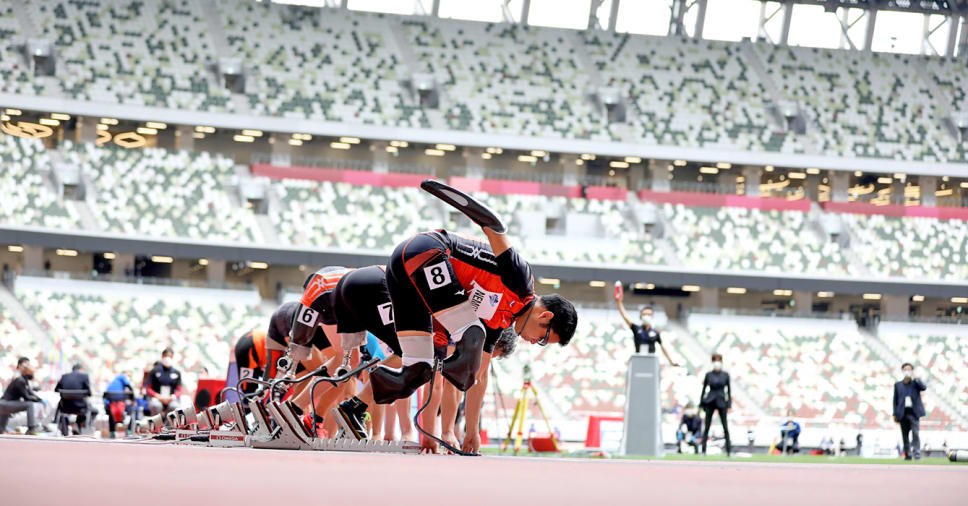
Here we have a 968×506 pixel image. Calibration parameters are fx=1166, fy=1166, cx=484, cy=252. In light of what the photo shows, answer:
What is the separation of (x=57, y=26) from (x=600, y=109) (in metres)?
17.7

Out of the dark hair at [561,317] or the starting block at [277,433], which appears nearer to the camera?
the dark hair at [561,317]

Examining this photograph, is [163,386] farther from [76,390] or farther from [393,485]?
[393,485]

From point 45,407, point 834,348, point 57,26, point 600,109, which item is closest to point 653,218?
point 600,109

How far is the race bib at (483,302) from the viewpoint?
695cm

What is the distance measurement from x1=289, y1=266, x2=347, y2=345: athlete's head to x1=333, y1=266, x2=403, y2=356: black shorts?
0.99 feet

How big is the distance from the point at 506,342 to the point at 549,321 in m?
0.83

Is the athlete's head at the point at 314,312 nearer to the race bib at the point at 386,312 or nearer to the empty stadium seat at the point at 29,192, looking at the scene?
the race bib at the point at 386,312

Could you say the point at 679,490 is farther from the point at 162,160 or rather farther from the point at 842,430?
the point at 162,160

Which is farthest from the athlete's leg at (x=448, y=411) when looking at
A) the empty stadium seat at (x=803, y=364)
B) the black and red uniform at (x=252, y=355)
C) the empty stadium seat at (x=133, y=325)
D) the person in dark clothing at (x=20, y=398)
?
the empty stadium seat at (x=803, y=364)

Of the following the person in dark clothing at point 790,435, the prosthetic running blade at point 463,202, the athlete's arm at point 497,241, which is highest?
the prosthetic running blade at point 463,202

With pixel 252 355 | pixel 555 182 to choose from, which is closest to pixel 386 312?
pixel 252 355

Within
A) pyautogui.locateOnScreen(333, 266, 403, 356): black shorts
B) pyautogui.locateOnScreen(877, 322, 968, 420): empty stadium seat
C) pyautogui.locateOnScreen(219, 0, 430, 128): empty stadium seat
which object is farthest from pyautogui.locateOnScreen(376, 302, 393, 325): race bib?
pyautogui.locateOnScreen(219, 0, 430, 128): empty stadium seat

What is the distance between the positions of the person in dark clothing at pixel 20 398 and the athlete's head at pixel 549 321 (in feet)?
43.2

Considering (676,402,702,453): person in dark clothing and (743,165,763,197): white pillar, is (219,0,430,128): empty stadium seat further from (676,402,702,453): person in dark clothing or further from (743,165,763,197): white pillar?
(676,402,702,453): person in dark clothing
